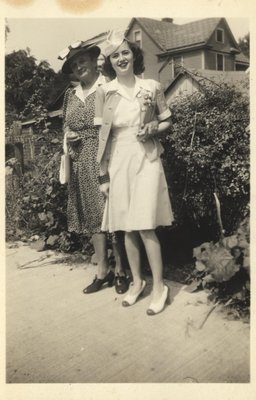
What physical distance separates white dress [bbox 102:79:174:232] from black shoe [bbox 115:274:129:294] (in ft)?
1.86

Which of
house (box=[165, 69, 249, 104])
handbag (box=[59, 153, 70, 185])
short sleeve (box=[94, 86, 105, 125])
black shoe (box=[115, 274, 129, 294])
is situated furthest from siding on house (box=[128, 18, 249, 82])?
black shoe (box=[115, 274, 129, 294])

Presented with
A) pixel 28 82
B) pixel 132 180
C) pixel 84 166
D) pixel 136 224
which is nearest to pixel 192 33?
pixel 28 82

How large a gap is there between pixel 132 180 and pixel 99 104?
57 cm

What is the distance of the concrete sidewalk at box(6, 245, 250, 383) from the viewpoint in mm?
2402

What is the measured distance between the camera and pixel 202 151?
3.44m

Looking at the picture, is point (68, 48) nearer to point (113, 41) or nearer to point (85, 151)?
point (113, 41)

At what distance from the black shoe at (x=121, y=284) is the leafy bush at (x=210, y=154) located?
751 mm

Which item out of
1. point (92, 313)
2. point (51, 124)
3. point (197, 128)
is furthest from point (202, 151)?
point (51, 124)

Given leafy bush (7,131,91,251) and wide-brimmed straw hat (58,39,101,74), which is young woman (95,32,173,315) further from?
leafy bush (7,131,91,251)

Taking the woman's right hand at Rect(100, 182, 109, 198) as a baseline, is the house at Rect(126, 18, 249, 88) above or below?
above

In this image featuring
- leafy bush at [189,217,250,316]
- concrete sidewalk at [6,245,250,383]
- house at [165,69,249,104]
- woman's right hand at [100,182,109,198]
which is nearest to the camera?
concrete sidewalk at [6,245,250,383]

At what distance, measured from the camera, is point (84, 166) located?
3.27m

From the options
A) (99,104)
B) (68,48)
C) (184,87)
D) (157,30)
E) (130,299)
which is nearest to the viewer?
(99,104)

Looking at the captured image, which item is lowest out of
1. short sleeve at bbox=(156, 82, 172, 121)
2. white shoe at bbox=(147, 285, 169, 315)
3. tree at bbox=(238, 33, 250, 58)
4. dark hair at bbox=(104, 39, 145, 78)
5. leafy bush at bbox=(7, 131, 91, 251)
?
white shoe at bbox=(147, 285, 169, 315)
